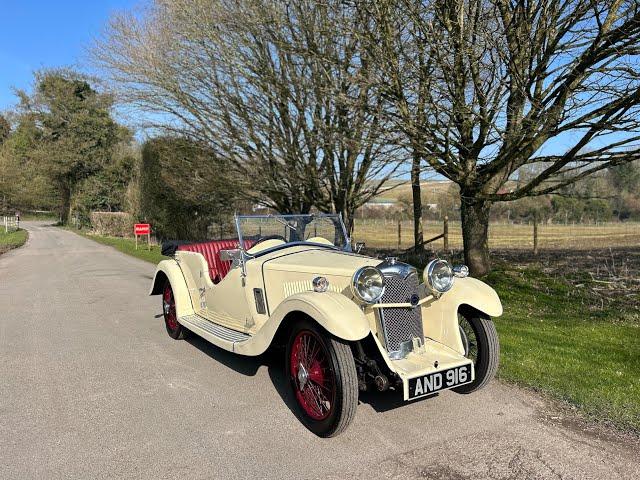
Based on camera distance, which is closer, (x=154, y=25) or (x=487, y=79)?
(x=487, y=79)

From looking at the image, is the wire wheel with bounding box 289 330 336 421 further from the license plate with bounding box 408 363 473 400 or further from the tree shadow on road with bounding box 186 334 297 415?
the license plate with bounding box 408 363 473 400

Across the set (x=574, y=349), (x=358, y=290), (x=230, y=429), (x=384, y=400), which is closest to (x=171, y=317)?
(x=230, y=429)

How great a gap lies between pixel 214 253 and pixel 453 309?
3.26 m

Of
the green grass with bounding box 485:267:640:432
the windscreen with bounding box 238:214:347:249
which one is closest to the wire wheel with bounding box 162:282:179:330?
the windscreen with bounding box 238:214:347:249

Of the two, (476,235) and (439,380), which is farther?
(476,235)

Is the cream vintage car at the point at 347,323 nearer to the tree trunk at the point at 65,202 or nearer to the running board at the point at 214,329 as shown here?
the running board at the point at 214,329

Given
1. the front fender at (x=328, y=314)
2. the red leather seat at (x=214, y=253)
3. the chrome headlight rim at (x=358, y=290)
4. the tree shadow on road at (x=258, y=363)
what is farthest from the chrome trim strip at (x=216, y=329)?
the chrome headlight rim at (x=358, y=290)

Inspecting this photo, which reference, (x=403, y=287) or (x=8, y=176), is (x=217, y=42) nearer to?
(x=403, y=287)

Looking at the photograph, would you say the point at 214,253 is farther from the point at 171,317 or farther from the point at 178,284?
the point at 171,317

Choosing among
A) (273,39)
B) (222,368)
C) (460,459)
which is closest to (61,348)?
(222,368)

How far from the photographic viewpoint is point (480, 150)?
8.35m

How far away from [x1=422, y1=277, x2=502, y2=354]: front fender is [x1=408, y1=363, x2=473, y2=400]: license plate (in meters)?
0.35

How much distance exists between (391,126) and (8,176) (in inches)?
2176

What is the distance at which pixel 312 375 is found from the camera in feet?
12.1
